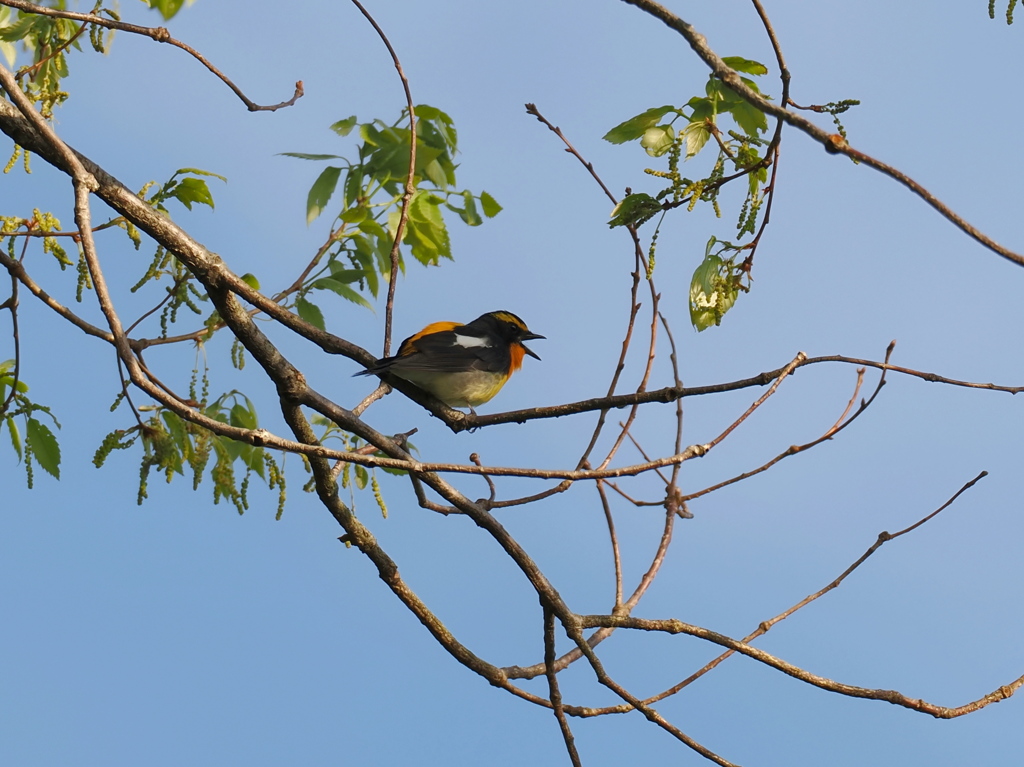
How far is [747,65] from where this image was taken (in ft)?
11.4

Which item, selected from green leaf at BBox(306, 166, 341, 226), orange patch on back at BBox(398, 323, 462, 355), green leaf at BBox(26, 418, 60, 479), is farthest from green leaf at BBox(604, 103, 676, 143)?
green leaf at BBox(26, 418, 60, 479)

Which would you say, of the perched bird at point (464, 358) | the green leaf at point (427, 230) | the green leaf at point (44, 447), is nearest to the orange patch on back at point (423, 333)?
the perched bird at point (464, 358)

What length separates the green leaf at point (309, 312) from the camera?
5.32 metres

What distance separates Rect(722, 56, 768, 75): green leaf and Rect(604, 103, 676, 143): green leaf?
26 cm

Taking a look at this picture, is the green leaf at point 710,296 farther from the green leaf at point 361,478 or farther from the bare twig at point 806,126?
the green leaf at point 361,478

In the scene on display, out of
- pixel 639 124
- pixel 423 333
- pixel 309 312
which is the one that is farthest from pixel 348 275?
pixel 639 124

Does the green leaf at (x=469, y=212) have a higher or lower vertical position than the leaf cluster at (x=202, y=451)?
higher

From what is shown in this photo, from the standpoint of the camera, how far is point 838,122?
292 cm

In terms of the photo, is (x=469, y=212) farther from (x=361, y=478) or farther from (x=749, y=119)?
(x=749, y=119)

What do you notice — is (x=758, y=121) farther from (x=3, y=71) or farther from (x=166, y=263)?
(x=166, y=263)

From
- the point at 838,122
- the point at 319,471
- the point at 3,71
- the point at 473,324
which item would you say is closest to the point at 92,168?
the point at 3,71

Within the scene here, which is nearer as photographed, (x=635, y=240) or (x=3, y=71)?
(x=3, y=71)

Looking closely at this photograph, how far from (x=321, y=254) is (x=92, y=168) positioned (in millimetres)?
1606

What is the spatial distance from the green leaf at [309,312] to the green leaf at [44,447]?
1.49 metres
